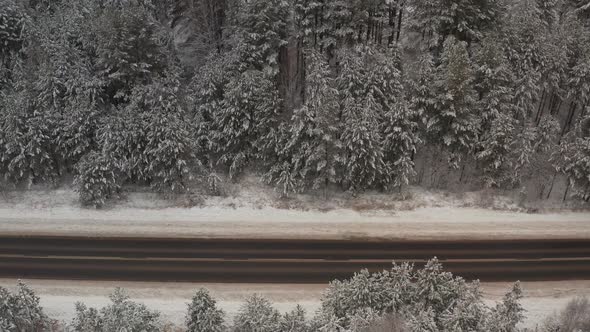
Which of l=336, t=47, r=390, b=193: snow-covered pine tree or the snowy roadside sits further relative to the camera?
the snowy roadside

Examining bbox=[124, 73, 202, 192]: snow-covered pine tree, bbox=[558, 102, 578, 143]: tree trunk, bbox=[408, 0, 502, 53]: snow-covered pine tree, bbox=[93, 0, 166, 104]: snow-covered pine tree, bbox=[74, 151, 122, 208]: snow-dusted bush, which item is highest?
bbox=[408, 0, 502, 53]: snow-covered pine tree

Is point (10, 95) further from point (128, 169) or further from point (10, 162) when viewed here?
point (128, 169)

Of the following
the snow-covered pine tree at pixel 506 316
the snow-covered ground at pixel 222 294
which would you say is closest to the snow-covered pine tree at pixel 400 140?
the snow-covered ground at pixel 222 294

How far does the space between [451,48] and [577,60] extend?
10759 millimetres

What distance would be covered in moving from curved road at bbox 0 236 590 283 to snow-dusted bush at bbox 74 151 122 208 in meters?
3.77

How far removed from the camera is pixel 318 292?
32.7m

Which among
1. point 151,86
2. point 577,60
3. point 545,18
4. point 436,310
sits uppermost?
point 545,18

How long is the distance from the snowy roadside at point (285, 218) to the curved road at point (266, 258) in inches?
38.9

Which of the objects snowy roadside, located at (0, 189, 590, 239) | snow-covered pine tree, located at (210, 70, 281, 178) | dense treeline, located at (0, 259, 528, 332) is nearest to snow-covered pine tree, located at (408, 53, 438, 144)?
snowy roadside, located at (0, 189, 590, 239)

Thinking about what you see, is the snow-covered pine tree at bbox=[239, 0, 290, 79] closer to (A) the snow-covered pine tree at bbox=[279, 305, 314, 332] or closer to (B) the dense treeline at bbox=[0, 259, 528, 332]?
(B) the dense treeline at bbox=[0, 259, 528, 332]

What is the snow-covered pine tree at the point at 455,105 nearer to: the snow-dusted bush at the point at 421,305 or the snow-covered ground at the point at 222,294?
the snow-covered ground at the point at 222,294

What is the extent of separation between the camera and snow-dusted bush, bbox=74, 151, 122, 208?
38.8 meters

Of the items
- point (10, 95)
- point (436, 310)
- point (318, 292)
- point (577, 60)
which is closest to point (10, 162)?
point (10, 95)

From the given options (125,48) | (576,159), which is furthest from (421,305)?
(125,48)
